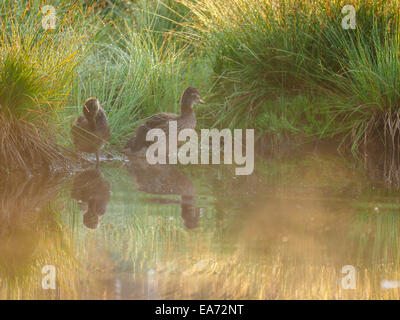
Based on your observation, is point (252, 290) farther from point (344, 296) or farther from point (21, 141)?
point (21, 141)

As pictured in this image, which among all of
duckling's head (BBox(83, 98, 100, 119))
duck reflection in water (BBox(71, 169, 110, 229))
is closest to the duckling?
duckling's head (BBox(83, 98, 100, 119))

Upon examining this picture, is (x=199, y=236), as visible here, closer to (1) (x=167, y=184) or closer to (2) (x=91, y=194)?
(2) (x=91, y=194)

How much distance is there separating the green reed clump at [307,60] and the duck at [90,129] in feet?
8.20

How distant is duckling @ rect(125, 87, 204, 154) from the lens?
9305mm

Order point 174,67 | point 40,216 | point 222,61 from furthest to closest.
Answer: point 174,67
point 222,61
point 40,216

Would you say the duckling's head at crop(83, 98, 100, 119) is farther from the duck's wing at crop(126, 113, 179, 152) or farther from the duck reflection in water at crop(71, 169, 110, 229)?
the duck's wing at crop(126, 113, 179, 152)

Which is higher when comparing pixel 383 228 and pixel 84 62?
pixel 84 62

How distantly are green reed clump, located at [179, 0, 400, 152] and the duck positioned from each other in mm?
2498

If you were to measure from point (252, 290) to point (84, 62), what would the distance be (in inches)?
277

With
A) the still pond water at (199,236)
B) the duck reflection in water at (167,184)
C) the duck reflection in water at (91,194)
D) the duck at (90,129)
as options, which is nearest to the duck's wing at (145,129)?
the duck reflection in water at (167,184)

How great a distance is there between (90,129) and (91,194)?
2030 millimetres

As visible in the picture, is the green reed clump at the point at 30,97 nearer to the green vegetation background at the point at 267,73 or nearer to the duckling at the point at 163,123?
the green vegetation background at the point at 267,73

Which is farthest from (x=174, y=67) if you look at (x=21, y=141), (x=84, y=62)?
(x=21, y=141)

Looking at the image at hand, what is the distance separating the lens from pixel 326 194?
6547mm
